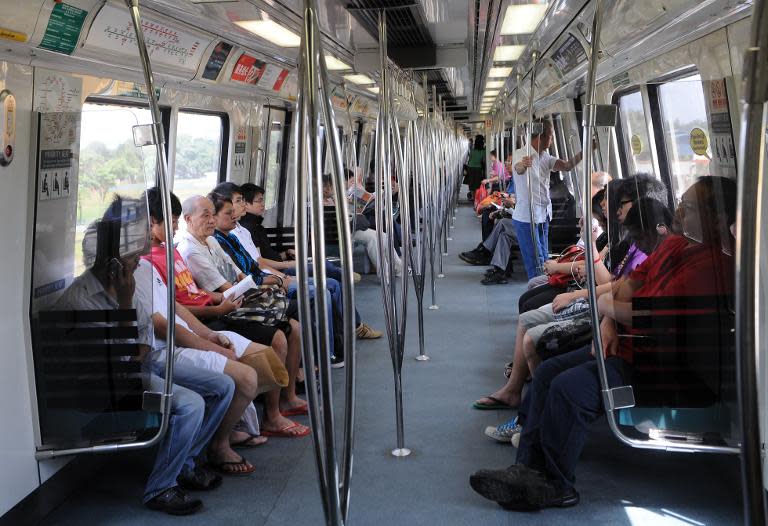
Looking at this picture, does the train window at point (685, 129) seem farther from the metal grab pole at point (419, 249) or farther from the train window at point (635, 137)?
the metal grab pole at point (419, 249)

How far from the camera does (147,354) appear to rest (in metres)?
3.53

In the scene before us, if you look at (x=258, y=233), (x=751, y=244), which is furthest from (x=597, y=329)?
(x=258, y=233)

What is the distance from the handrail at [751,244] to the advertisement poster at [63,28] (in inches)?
112

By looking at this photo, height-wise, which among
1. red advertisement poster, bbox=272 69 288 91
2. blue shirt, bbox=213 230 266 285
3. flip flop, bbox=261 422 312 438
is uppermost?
red advertisement poster, bbox=272 69 288 91

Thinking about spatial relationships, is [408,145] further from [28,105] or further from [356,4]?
[28,105]

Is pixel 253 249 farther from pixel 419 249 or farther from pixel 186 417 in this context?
pixel 186 417

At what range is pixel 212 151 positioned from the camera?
7344 millimetres

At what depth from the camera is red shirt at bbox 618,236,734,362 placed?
2996 mm

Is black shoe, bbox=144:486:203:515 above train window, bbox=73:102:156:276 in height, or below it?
below

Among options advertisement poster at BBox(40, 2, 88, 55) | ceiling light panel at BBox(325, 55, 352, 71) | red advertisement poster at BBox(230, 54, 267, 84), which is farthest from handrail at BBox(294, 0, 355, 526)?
red advertisement poster at BBox(230, 54, 267, 84)

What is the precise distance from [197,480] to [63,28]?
6.75ft

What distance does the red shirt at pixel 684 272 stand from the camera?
2996mm

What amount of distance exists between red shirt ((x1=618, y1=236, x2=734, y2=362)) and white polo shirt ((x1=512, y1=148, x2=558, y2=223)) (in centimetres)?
279

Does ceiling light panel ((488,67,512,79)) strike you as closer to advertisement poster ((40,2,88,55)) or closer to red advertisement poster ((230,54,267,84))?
Answer: red advertisement poster ((230,54,267,84))
